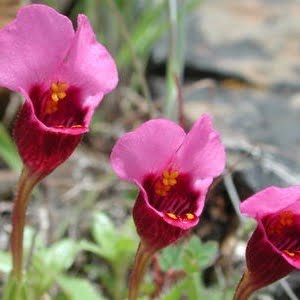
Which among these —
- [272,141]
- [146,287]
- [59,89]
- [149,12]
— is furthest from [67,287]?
[149,12]

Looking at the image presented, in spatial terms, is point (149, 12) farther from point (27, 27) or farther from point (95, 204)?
point (27, 27)

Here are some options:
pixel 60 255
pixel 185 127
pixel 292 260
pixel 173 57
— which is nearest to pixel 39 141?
pixel 292 260

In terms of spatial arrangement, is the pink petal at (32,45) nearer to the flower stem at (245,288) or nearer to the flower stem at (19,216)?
the flower stem at (19,216)

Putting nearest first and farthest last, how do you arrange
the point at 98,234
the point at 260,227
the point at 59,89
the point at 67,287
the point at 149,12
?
the point at 260,227 → the point at 59,89 → the point at 67,287 → the point at 98,234 → the point at 149,12

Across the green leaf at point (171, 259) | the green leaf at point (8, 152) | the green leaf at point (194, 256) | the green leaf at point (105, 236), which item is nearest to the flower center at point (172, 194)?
the green leaf at point (194, 256)

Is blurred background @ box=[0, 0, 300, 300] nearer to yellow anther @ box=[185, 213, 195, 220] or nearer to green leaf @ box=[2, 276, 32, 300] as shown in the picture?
green leaf @ box=[2, 276, 32, 300]

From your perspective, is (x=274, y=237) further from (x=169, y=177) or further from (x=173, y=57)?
(x=173, y=57)

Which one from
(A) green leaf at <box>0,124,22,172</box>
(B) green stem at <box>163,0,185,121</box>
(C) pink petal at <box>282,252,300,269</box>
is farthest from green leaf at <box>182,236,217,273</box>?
(A) green leaf at <box>0,124,22,172</box>
